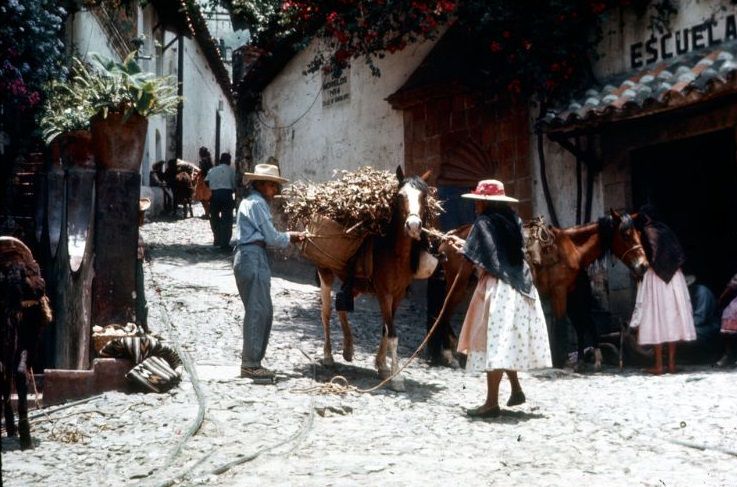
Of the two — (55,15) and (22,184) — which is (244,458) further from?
(55,15)

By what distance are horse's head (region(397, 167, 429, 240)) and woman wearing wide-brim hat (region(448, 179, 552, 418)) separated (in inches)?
26.3

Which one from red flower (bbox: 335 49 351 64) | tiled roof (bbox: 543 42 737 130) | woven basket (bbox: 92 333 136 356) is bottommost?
woven basket (bbox: 92 333 136 356)

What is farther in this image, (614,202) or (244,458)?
(614,202)

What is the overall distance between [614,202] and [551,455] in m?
6.42

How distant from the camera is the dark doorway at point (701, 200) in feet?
39.4

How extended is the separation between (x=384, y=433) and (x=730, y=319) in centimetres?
473

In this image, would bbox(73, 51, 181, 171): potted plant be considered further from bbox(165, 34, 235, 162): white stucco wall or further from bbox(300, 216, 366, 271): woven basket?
bbox(165, 34, 235, 162): white stucco wall

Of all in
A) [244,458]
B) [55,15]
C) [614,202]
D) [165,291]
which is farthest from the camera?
[165,291]

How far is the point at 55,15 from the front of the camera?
13117 millimetres

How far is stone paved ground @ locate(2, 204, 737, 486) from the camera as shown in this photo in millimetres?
5574

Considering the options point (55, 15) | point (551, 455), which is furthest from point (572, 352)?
point (55, 15)

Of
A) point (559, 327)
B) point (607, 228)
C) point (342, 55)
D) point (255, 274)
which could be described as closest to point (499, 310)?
point (255, 274)

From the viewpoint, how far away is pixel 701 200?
12508 mm

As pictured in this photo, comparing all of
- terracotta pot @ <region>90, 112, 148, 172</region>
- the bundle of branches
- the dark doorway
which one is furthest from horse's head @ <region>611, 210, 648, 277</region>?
terracotta pot @ <region>90, 112, 148, 172</region>
